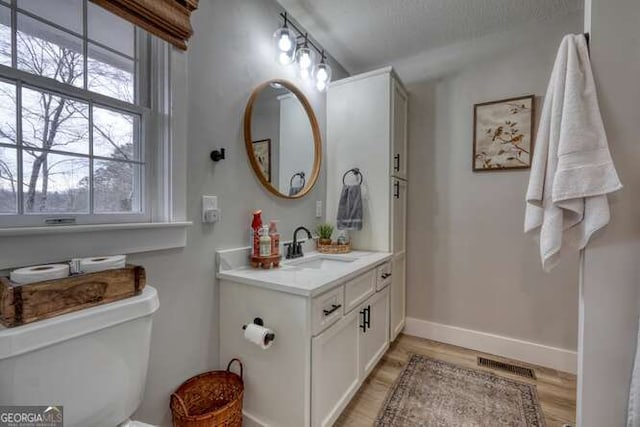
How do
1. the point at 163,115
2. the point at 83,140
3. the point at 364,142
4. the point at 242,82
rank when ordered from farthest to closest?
the point at 364,142, the point at 242,82, the point at 163,115, the point at 83,140

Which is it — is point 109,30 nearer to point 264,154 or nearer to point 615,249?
point 264,154

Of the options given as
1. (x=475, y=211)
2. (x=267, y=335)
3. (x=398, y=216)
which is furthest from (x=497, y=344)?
(x=267, y=335)

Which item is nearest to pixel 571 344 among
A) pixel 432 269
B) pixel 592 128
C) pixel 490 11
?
pixel 432 269

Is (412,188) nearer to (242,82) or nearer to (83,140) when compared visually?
(242,82)

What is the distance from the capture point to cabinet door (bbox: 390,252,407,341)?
2.15 m

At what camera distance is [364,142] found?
2.15 metres

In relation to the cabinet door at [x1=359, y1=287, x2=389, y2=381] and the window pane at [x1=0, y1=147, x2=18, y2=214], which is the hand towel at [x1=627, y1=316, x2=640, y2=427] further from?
the window pane at [x1=0, y1=147, x2=18, y2=214]

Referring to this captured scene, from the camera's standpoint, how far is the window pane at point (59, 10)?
891 millimetres

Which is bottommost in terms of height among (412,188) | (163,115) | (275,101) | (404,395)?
(404,395)

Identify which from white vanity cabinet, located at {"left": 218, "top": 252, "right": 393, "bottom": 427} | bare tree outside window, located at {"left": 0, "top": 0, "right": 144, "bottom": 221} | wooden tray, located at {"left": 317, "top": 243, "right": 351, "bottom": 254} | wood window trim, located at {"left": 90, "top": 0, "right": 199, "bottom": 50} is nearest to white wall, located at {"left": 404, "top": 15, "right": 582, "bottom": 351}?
wooden tray, located at {"left": 317, "top": 243, "right": 351, "bottom": 254}

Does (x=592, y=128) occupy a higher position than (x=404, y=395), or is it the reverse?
(x=592, y=128)

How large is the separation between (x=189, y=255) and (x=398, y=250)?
1614 mm

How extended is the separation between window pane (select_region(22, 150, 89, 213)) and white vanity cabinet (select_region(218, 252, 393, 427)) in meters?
0.67

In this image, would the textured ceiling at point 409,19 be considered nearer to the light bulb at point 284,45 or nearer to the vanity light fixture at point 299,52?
the vanity light fixture at point 299,52
